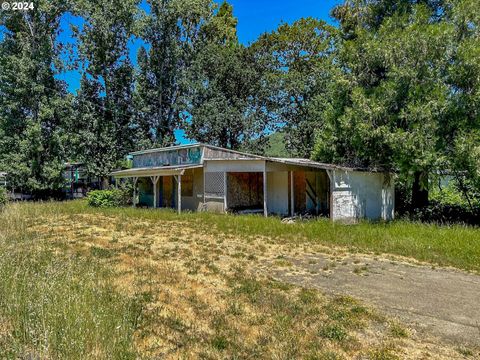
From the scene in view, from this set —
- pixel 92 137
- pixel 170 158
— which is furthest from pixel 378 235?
pixel 92 137

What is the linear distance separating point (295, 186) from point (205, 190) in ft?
14.3

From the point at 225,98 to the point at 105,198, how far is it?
13.1 metres

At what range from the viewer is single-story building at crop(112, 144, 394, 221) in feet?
44.8

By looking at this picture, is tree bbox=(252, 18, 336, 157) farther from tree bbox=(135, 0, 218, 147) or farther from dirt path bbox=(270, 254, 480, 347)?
dirt path bbox=(270, 254, 480, 347)

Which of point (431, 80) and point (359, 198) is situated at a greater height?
point (431, 80)

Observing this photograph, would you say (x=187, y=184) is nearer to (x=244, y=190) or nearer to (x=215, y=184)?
(x=215, y=184)

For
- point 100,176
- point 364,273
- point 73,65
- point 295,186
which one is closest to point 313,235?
point 364,273

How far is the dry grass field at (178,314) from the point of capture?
11.6 ft

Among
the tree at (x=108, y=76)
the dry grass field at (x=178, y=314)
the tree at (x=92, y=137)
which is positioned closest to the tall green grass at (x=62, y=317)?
the dry grass field at (x=178, y=314)

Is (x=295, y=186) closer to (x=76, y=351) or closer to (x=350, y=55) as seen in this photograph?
(x=350, y=55)

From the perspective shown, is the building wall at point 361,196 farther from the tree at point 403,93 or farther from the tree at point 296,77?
the tree at point 296,77

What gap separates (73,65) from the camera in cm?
2722

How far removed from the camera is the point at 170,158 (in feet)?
66.3

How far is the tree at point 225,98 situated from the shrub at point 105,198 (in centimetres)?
977
